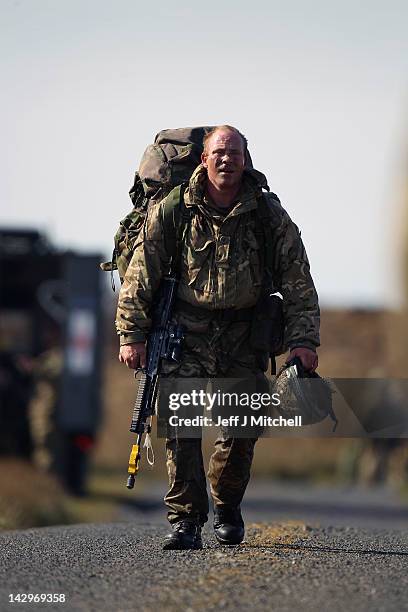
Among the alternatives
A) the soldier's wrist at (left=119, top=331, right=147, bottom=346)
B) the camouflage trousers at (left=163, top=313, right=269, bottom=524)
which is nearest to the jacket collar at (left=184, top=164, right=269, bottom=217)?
the camouflage trousers at (left=163, top=313, right=269, bottom=524)

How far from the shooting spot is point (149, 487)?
2430 cm

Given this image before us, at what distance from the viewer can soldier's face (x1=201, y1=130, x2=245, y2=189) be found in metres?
8.56

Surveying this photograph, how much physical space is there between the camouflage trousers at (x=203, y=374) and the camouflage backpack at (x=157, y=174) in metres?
0.60

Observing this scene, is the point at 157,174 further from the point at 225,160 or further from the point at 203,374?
the point at 203,374

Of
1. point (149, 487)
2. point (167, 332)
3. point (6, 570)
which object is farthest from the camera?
point (149, 487)

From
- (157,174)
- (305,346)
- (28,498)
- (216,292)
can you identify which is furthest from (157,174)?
(28,498)

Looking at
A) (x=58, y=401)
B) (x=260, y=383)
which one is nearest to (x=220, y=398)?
(x=260, y=383)

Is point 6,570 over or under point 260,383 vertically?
under

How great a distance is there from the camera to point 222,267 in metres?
8.54

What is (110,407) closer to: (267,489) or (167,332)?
(267,489)

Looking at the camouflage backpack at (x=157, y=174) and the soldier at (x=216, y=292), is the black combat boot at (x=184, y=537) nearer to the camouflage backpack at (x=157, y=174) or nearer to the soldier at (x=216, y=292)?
the soldier at (x=216, y=292)

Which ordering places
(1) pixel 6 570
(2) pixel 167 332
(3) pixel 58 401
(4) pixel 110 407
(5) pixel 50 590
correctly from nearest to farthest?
(5) pixel 50 590 < (1) pixel 6 570 < (2) pixel 167 332 < (3) pixel 58 401 < (4) pixel 110 407

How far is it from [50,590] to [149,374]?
5.27 feet

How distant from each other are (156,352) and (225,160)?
1.05m
